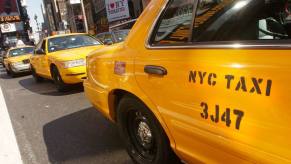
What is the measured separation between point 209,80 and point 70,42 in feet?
24.8

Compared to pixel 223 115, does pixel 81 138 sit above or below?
below

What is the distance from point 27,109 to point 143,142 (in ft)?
14.6

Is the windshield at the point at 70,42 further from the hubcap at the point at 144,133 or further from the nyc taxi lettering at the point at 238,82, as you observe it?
the nyc taxi lettering at the point at 238,82

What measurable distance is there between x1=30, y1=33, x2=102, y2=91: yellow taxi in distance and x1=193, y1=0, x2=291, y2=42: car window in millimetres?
5575

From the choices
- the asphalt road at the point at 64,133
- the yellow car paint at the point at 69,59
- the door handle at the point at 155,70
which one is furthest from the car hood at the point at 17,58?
the door handle at the point at 155,70

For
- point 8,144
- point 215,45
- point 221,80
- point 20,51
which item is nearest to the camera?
point 221,80

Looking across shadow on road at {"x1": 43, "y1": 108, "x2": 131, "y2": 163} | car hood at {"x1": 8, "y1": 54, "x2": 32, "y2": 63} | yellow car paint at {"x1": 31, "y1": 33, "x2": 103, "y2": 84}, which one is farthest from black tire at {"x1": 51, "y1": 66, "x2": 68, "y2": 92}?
car hood at {"x1": 8, "y1": 54, "x2": 32, "y2": 63}

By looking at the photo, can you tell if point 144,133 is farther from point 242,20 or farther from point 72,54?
point 72,54

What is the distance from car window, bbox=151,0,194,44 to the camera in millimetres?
2602

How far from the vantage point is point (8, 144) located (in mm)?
4949

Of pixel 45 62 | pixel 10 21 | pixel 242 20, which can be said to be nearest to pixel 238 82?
pixel 242 20

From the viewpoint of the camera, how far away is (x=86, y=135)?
490 centimetres

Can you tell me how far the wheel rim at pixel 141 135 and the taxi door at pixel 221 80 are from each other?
51cm

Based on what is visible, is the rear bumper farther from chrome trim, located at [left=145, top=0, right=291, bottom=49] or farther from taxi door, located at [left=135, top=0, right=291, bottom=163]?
chrome trim, located at [left=145, top=0, right=291, bottom=49]
